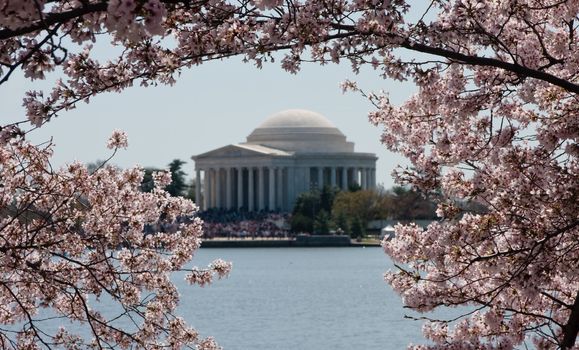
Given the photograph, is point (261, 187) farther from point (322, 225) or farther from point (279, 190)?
point (322, 225)

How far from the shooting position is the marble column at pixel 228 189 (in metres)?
177

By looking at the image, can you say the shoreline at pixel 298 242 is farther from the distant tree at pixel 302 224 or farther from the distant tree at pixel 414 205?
the distant tree at pixel 414 205

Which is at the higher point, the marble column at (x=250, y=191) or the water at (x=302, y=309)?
the marble column at (x=250, y=191)

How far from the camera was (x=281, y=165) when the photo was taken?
172 m

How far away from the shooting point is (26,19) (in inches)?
229

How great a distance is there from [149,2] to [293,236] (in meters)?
130

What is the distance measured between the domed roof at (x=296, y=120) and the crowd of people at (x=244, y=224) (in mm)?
15858

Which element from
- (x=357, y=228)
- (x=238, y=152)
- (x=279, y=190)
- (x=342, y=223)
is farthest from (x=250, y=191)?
(x=357, y=228)

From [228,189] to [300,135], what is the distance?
1156cm

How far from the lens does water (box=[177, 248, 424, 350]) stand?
40.2 metres

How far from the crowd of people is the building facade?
22.1 ft

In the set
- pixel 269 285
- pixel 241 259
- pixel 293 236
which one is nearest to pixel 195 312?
pixel 269 285

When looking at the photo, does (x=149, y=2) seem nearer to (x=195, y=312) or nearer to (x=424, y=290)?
(x=424, y=290)

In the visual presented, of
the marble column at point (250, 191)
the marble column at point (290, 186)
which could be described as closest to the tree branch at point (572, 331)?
the marble column at point (290, 186)
